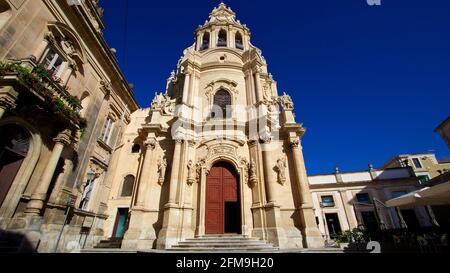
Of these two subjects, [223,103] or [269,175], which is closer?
[269,175]

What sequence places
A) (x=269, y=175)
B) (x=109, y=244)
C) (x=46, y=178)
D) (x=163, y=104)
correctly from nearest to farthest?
(x=46, y=178) → (x=109, y=244) → (x=269, y=175) → (x=163, y=104)

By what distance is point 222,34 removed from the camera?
20.9 metres

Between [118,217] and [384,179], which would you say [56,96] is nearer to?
[118,217]

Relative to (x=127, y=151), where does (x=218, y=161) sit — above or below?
below

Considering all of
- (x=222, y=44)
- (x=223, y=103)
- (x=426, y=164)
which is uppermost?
(x=222, y=44)

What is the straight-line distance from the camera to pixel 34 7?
28.0ft

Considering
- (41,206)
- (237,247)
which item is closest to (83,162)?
(41,206)

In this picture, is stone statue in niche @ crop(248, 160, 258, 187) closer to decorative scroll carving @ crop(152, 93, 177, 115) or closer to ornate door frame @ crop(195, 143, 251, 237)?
ornate door frame @ crop(195, 143, 251, 237)

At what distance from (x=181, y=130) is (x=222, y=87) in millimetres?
5169

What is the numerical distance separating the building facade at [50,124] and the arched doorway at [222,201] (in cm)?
686

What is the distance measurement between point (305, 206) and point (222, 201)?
15.3 ft

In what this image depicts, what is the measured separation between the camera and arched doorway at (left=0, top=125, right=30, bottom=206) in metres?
7.39

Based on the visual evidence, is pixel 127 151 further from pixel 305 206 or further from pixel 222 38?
pixel 222 38

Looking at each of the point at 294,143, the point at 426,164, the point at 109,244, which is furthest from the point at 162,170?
the point at 426,164
